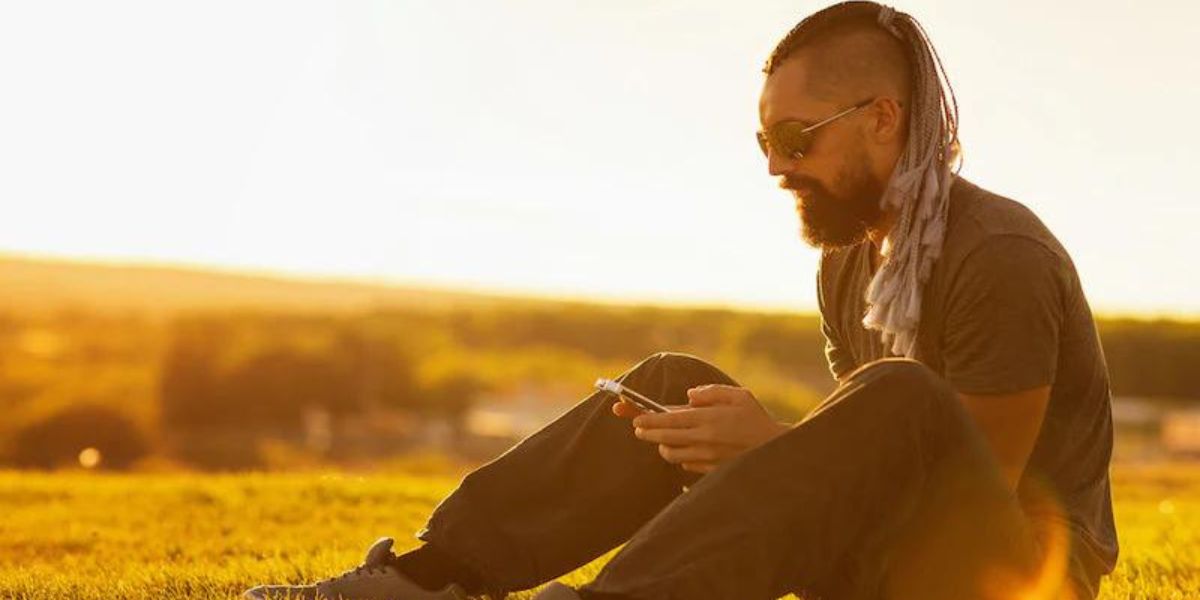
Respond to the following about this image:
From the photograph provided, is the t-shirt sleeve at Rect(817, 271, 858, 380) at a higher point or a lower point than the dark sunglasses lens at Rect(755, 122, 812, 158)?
lower

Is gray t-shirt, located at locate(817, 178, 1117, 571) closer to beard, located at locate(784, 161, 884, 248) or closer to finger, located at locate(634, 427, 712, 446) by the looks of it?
beard, located at locate(784, 161, 884, 248)

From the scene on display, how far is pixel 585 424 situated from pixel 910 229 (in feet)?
4.04

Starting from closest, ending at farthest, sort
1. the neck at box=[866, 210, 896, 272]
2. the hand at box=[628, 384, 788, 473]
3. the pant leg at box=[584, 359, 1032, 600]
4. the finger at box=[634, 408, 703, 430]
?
1. the pant leg at box=[584, 359, 1032, 600]
2. the hand at box=[628, 384, 788, 473]
3. the finger at box=[634, 408, 703, 430]
4. the neck at box=[866, 210, 896, 272]

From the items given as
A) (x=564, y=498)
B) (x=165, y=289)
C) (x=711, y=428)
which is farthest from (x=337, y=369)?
(x=711, y=428)

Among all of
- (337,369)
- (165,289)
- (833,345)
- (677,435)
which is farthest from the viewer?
(165,289)

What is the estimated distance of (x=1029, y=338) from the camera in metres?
4.02

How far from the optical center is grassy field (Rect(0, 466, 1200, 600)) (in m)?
6.29

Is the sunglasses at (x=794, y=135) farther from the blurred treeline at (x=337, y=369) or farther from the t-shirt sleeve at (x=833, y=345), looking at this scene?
the blurred treeline at (x=337, y=369)

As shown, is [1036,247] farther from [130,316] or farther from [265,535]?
[130,316]

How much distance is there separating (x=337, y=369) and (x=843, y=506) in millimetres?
82405

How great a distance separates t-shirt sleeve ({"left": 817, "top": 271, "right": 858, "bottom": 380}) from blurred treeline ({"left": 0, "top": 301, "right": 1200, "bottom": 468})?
47.0 m

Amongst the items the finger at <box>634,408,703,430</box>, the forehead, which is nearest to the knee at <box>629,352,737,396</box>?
the finger at <box>634,408,703,430</box>

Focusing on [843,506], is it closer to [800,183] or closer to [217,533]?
[800,183]

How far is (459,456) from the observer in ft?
263
